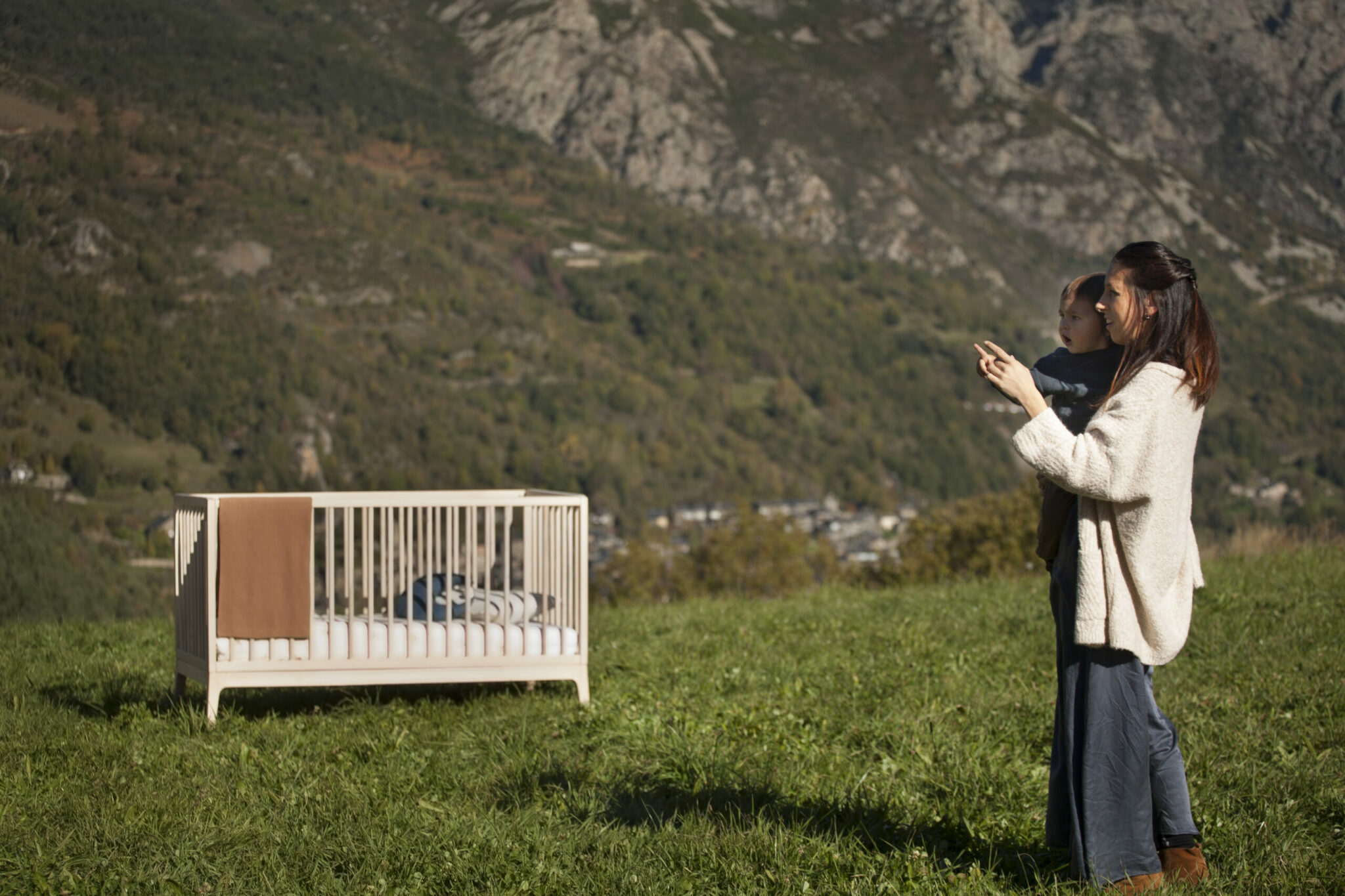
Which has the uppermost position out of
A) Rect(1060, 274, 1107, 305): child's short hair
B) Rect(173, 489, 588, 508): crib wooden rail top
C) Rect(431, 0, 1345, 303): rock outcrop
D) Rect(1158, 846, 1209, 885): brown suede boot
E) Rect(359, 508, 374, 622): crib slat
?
Rect(431, 0, 1345, 303): rock outcrop

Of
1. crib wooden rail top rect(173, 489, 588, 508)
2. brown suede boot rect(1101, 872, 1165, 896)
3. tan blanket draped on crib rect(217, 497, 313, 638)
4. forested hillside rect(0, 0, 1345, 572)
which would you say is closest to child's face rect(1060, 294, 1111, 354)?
brown suede boot rect(1101, 872, 1165, 896)

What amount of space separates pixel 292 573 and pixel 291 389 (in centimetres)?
4648

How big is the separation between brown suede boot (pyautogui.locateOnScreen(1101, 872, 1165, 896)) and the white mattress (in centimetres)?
321

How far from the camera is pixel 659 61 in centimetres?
9969

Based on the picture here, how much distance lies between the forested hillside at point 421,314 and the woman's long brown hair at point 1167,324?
74.6 ft

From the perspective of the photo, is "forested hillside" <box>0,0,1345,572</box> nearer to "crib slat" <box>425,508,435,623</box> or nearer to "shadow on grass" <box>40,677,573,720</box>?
"shadow on grass" <box>40,677,573,720</box>

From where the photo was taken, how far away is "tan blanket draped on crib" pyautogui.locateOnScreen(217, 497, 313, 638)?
509 centimetres

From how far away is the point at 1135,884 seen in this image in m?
2.70

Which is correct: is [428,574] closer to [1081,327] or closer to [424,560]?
[424,560]

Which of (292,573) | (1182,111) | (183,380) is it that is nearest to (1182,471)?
(292,573)

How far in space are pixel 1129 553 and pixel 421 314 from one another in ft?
218

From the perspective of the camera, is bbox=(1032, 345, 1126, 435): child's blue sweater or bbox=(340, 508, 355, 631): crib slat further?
bbox=(340, 508, 355, 631): crib slat

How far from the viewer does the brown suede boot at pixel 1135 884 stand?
2.66 metres

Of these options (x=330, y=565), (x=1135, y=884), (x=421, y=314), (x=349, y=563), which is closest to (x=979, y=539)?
(x=349, y=563)
